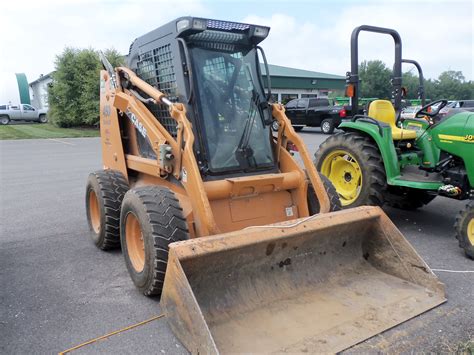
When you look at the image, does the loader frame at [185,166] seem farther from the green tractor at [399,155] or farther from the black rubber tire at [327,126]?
the black rubber tire at [327,126]

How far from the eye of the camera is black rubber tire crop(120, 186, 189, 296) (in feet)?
11.4

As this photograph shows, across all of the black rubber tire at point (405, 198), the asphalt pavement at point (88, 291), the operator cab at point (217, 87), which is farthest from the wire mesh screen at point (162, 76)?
the black rubber tire at point (405, 198)

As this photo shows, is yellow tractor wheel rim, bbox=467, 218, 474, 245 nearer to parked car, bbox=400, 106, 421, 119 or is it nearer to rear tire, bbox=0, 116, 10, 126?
parked car, bbox=400, 106, 421, 119

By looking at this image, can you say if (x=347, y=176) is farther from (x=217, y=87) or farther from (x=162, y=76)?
(x=162, y=76)

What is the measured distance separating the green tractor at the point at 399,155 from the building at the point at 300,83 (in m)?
29.0

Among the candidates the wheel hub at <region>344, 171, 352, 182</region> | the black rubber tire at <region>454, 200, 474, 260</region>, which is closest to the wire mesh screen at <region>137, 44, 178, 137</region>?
the wheel hub at <region>344, 171, 352, 182</region>

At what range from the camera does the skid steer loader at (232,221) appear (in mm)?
3094

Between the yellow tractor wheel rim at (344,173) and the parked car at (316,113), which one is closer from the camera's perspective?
the yellow tractor wheel rim at (344,173)

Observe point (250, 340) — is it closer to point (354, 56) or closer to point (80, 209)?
point (354, 56)

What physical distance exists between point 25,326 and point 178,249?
142cm

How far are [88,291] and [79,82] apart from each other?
21.2 m

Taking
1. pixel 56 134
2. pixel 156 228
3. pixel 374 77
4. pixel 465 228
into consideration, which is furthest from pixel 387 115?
pixel 374 77

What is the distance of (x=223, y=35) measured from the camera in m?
4.27

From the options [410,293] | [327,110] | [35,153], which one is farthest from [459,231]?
[327,110]
